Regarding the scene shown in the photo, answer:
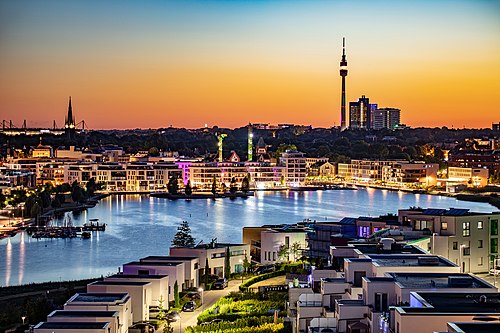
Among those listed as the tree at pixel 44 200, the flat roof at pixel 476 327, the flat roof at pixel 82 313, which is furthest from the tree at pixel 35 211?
the flat roof at pixel 476 327

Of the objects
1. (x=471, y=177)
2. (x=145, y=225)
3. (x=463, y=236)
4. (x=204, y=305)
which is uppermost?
(x=463, y=236)

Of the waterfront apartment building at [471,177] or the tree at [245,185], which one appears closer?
the tree at [245,185]

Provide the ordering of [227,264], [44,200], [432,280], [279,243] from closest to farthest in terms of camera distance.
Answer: [432,280] → [227,264] → [279,243] → [44,200]

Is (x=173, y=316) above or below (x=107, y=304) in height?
below

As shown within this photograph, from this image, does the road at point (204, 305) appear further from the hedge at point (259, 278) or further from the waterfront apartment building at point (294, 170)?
the waterfront apartment building at point (294, 170)

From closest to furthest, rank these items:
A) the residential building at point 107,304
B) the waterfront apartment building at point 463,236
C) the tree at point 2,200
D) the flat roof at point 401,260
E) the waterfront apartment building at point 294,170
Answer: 1. the flat roof at point 401,260
2. the residential building at point 107,304
3. the waterfront apartment building at point 463,236
4. the tree at point 2,200
5. the waterfront apartment building at point 294,170

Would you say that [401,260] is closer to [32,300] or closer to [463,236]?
[463,236]

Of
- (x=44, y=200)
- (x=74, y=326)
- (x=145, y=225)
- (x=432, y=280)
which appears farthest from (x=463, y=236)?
(x=44, y=200)
